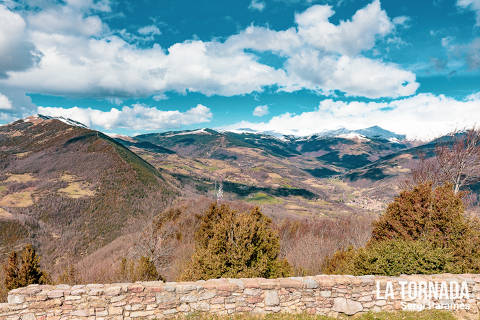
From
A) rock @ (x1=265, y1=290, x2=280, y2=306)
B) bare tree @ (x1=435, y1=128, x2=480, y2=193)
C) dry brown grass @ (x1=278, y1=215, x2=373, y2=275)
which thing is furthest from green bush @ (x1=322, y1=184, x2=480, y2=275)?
dry brown grass @ (x1=278, y1=215, x2=373, y2=275)

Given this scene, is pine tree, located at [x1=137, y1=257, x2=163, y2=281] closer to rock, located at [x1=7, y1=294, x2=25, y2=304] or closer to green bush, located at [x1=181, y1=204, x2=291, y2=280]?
green bush, located at [x1=181, y1=204, x2=291, y2=280]

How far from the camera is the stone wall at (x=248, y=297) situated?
10945 mm

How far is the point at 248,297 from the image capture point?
1153 cm

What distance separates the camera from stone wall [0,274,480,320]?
1095cm

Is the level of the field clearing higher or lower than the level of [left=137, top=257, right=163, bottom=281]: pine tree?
lower

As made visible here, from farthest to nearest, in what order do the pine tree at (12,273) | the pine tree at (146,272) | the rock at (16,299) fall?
the pine tree at (12,273) → the pine tree at (146,272) → the rock at (16,299)

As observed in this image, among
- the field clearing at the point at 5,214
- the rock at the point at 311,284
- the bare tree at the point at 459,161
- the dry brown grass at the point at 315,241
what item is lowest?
the field clearing at the point at 5,214

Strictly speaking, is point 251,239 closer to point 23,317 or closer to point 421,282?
point 421,282

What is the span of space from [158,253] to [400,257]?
1579 inches

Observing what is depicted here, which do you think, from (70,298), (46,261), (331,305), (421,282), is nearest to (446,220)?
(421,282)

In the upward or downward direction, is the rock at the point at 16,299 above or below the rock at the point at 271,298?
above

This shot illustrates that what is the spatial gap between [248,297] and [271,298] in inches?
43.3

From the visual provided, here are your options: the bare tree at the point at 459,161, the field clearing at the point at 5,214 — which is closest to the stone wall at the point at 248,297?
the bare tree at the point at 459,161

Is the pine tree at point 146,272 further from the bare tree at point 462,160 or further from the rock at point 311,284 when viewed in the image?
the bare tree at point 462,160
